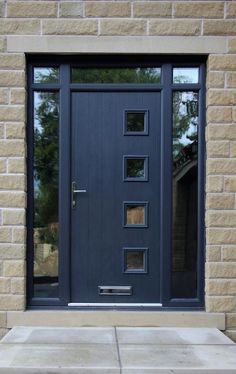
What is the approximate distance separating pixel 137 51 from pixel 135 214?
1.61 m

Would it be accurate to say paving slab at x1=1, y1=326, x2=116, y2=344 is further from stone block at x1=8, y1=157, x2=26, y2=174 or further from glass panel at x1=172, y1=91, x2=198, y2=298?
stone block at x1=8, y1=157, x2=26, y2=174

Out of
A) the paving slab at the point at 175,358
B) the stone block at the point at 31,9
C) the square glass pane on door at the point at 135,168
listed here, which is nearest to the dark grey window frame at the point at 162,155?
the square glass pane on door at the point at 135,168

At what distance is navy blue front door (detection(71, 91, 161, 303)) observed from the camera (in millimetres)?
4859

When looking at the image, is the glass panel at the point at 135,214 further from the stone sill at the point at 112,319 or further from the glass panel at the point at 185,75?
the glass panel at the point at 185,75

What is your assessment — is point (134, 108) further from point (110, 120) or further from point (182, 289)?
point (182, 289)

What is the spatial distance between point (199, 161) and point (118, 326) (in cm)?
181

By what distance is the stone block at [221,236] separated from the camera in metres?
4.73

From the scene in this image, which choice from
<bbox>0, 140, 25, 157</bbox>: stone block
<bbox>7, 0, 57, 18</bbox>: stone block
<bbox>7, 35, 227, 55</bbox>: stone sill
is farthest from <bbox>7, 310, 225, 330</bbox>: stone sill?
<bbox>7, 0, 57, 18</bbox>: stone block

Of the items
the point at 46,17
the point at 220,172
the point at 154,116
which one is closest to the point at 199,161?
the point at 220,172

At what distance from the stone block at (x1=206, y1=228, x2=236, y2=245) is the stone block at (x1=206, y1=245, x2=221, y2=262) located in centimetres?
4

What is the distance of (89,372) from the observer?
359cm

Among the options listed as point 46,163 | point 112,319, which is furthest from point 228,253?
point 46,163

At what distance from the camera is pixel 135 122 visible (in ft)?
16.1

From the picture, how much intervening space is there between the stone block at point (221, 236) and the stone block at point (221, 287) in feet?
1.21
